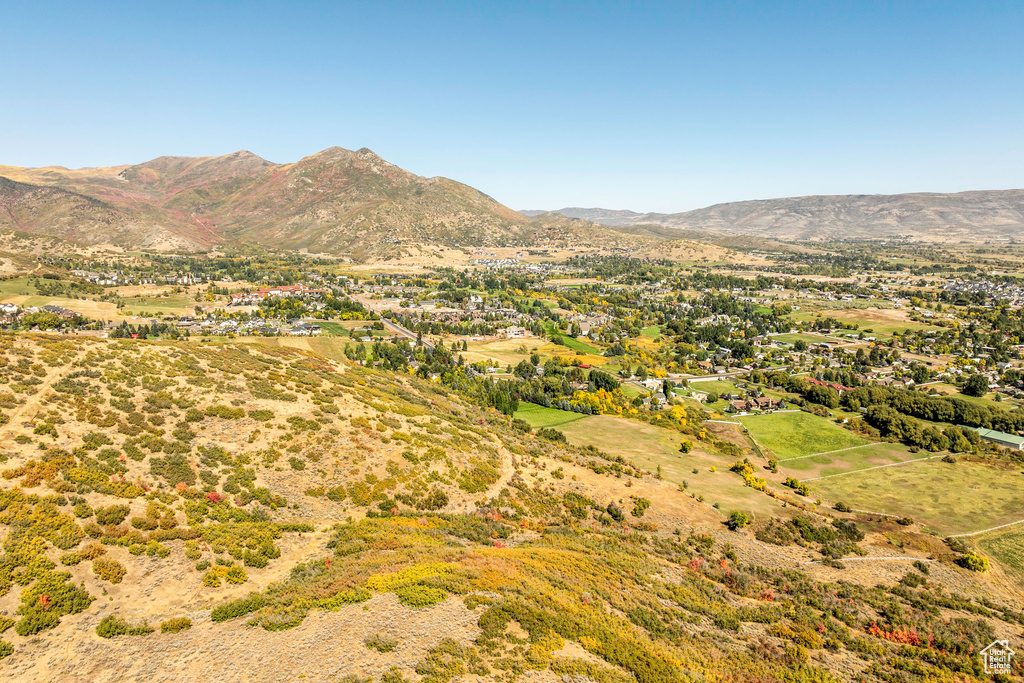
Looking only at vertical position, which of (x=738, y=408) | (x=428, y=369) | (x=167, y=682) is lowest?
(x=738, y=408)

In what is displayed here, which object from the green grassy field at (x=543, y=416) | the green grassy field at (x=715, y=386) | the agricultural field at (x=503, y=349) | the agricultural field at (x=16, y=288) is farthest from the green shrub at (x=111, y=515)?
the agricultural field at (x=16, y=288)

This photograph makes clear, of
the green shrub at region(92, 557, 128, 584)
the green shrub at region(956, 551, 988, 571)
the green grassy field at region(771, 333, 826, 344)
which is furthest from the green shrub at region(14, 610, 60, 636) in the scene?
the green grassy field at region(771, 333, 826, 344)

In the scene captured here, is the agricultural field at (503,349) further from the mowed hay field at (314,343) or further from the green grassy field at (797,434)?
the green grassy field at (797,434)

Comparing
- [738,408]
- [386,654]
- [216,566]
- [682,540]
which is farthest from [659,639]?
[738,408]

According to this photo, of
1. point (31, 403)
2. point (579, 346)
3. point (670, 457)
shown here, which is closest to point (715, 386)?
point (579, 346)

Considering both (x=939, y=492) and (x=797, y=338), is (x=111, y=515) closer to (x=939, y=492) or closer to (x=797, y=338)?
(x=939, y=492)

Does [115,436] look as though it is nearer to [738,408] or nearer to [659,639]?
[659,639]

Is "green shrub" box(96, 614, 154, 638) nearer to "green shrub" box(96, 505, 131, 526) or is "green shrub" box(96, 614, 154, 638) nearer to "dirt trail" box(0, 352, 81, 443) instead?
"green shrub" box(96, 505, 131, 526)
